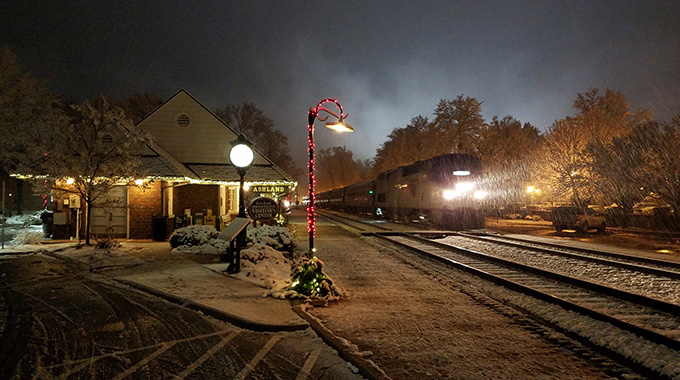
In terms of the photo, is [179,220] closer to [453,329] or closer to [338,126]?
[338,126]

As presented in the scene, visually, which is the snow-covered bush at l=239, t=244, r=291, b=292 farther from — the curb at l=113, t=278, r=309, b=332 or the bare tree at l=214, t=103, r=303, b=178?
the bare tree at l=214, t=103, r=303, b=178

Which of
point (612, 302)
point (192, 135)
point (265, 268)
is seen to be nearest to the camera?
point (612, 302)

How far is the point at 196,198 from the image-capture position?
21234 mm

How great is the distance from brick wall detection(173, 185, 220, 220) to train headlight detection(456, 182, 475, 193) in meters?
13.6

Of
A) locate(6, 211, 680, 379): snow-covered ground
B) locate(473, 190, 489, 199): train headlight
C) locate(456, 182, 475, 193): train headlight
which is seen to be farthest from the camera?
locate(473, 190, 489, 199): train headlight

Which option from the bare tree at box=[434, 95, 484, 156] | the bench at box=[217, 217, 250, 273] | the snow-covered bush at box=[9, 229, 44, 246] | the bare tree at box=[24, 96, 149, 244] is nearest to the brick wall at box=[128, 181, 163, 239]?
the bare tree at box=[24, 96, 149, 244]

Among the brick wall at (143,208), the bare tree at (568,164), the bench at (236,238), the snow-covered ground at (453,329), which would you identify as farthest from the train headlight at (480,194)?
the bench at (236,238)

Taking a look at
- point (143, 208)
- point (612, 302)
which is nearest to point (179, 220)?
point (143, 208)

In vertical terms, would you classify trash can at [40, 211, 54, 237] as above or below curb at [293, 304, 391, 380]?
above

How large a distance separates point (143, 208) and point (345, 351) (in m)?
16.0

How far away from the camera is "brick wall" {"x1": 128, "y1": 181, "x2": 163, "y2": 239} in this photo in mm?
18234

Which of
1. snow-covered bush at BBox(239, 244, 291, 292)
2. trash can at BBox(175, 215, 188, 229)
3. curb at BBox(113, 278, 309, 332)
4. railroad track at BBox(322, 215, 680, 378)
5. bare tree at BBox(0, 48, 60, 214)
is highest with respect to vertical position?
bare tree at BBox(0, 48, 60, 214)

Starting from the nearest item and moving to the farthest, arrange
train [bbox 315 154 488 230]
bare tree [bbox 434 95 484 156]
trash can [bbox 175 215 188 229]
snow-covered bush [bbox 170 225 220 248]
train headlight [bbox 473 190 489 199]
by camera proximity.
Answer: snow-covered bush [bbox 170 225 220 248] < trash can [bbox 175 215 188 229] < train [bbox 315 154 488 230] < train headlight [bbox 473 190 489 199] < bare tree [bbox 434 95 484 156]

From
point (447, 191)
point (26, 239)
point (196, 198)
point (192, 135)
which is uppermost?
point (192, 135)
